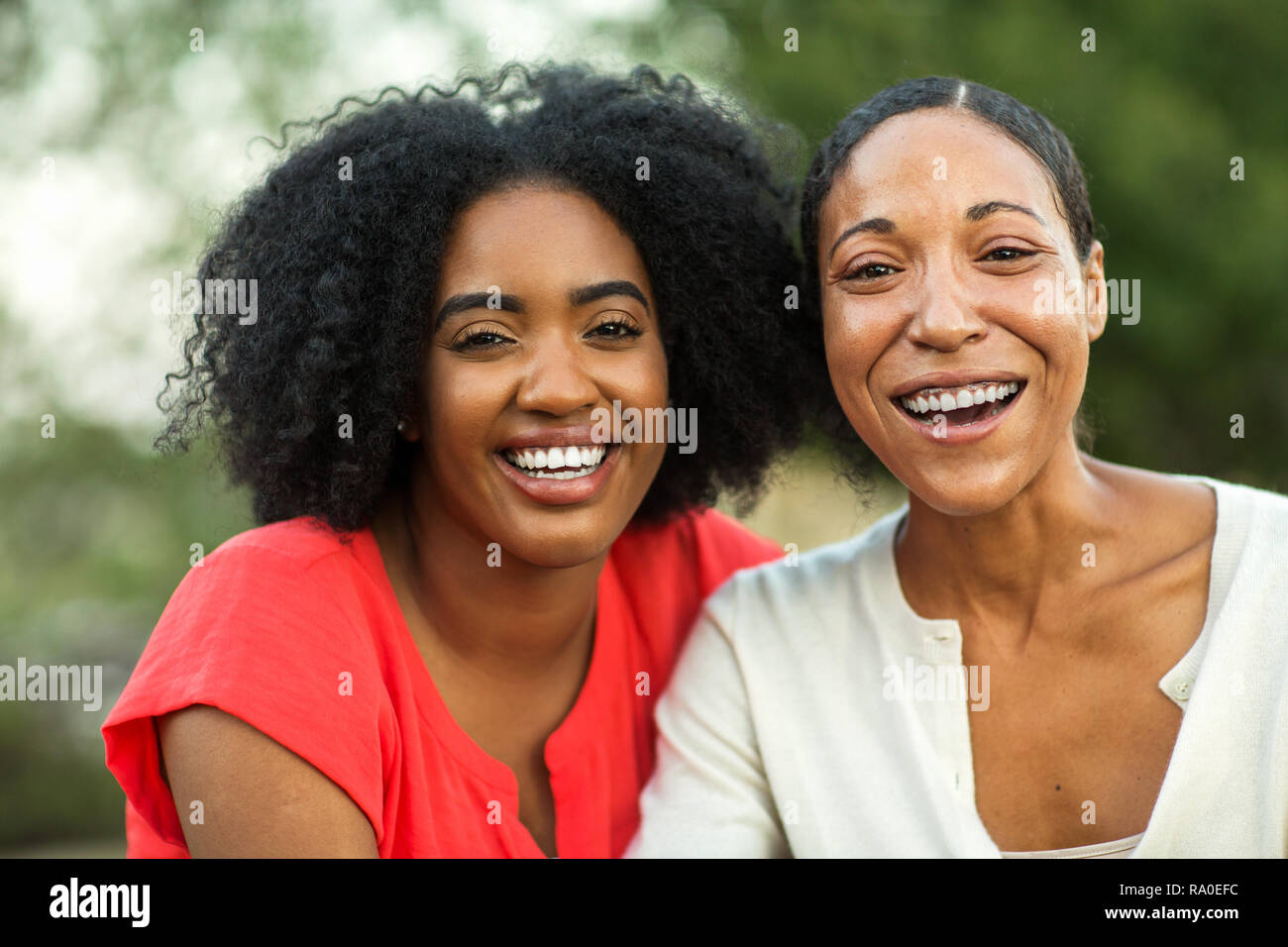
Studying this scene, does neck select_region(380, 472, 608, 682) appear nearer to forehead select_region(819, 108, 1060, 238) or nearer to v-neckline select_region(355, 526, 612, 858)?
v-neckline select_region(355, 526, 612, 858)

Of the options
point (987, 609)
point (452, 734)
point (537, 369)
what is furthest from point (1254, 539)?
point (452, 734)

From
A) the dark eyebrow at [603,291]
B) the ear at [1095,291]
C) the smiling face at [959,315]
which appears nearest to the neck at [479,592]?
the dark eyebrow at [603,291]

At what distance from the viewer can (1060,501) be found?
3.02 meters

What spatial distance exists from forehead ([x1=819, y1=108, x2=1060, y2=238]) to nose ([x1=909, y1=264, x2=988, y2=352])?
0.51ft

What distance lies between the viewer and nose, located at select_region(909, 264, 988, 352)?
2.71 m

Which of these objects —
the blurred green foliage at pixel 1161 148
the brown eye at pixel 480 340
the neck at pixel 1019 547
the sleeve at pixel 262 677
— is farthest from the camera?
the blurred green foliage at pixel 1161 148

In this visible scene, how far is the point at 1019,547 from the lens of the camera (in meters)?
3.04

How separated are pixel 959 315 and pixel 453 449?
1.24 m

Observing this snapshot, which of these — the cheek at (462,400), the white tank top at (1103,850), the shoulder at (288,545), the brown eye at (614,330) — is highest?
the brown eye at (614,330)

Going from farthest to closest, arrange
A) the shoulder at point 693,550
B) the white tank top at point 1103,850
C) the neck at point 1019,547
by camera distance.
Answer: the shoulder at point 693,550 < the neck at point 1019,547 < the white tank top at point 1103,850

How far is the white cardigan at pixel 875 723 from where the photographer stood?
2.59 meters

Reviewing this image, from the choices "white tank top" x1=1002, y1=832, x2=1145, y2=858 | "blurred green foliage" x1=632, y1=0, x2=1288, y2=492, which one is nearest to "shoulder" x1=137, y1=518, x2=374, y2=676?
"white tank top" x1=1002, y1=832, x2=1145, y2=858

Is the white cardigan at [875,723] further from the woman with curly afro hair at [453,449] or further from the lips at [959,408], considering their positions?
the lips at [959,408]

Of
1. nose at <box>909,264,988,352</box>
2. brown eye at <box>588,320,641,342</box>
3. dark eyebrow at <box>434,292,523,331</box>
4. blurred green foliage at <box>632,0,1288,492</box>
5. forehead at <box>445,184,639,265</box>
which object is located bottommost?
nose at <box>909,264,988,352</box>
